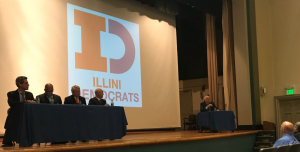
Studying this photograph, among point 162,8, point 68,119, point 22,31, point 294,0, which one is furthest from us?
point 294,0

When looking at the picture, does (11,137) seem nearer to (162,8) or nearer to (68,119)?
(68,119)

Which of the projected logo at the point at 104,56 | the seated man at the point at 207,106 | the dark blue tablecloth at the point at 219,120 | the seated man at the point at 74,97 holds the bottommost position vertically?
the dark blue tablecloth at the point at 219,120

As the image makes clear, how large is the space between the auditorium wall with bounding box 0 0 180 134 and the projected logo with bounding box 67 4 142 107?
6.1 inches

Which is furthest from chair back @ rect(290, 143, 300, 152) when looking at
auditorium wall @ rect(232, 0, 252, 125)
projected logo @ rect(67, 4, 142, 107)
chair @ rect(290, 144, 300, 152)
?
auditorium wall @ rect(232, 0, 252, 125)

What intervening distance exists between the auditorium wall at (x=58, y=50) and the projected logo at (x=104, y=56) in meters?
0.15

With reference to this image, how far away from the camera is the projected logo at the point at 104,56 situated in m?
6.70

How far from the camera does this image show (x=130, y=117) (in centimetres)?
766

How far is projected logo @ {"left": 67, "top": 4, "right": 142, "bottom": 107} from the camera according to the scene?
22.0 feet

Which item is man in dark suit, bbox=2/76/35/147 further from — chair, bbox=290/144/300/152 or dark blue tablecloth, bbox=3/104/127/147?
chair, bbox=290/144/300/152

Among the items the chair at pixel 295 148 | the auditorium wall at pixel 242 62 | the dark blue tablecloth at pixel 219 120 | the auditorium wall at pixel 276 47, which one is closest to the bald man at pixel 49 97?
the chair at pixel 295 148

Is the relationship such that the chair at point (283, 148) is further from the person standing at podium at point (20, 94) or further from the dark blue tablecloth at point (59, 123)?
the person standing at podium at point (20, 94)

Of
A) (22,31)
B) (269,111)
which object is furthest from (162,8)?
(269,111)

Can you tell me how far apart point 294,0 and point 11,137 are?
9073 millimetres

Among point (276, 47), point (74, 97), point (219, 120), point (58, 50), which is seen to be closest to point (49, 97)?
point (74, 97)
